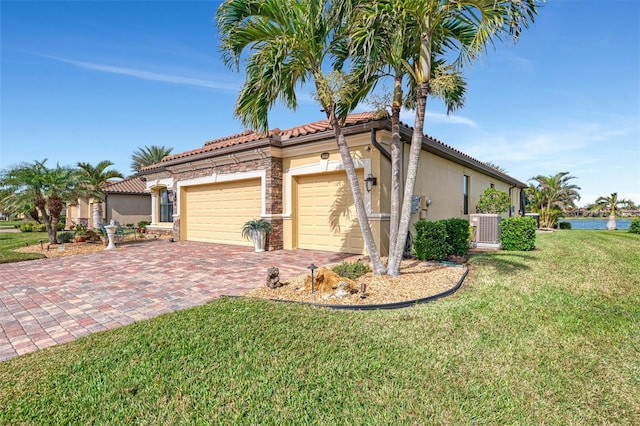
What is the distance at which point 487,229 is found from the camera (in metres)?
10.4

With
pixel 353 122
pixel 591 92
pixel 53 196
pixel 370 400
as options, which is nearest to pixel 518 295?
pixel 370 400

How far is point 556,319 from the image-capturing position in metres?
4.06

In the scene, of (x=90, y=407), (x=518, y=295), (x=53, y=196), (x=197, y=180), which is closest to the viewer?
(x=90, y=407)

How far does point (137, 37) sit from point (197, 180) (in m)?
5.45

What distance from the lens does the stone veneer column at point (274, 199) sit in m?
9.98

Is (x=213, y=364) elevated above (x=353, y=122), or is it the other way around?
(x=353, y=122)

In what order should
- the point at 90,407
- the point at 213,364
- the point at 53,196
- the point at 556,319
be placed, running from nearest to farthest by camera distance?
the point at 90,407
the point at 213,364
the point at 556,319
the point at 53,196

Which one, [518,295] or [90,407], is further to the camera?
[518,295]

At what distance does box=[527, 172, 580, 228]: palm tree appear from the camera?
25509 millimetres

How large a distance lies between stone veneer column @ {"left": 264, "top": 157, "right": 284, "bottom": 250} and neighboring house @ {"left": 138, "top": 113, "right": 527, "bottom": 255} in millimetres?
34

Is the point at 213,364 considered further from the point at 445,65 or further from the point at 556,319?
the point at 445,65

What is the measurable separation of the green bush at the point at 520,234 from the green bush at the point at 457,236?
2.44m

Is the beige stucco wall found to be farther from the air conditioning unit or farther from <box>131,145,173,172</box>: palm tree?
the air conditioning unit

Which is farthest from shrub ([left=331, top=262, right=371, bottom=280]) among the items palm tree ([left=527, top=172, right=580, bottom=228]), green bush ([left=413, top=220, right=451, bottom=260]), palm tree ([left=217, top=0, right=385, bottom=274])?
palm tree ([left=527, top=172, right=580, bottom=228])
